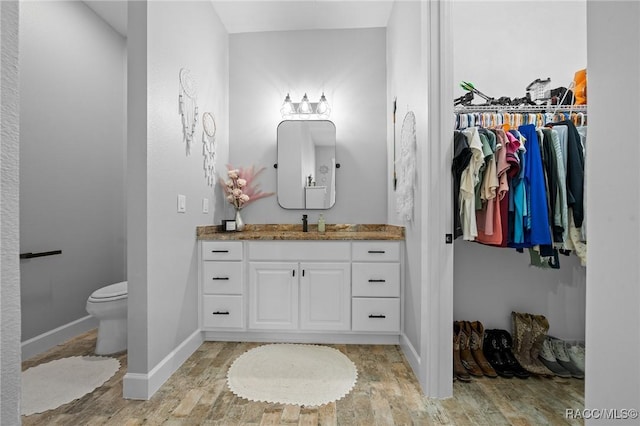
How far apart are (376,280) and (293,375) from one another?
0.92 metres

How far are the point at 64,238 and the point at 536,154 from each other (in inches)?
137

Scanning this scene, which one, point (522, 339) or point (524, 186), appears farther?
point (522, 339)

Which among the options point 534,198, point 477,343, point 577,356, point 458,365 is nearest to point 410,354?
point 458,365

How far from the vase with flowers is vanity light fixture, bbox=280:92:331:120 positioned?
616mm

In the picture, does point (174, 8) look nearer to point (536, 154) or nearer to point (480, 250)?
point (536, 154)

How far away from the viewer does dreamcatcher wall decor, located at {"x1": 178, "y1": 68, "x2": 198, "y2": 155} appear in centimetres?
215

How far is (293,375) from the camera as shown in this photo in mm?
1950

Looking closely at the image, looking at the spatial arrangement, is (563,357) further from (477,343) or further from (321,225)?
(321,225)

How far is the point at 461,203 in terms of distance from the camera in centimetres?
179

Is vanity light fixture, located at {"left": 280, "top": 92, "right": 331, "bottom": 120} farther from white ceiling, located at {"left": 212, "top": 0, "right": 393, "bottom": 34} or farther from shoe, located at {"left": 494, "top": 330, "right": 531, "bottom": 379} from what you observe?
shoe, located at {"left": 494, "top": 330, "right": 531, "bottom": 379}

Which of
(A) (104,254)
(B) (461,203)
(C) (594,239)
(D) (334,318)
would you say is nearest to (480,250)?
(B) (461,203)

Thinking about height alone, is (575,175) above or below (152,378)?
above

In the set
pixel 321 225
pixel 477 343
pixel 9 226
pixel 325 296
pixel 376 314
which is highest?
pixel 9 226

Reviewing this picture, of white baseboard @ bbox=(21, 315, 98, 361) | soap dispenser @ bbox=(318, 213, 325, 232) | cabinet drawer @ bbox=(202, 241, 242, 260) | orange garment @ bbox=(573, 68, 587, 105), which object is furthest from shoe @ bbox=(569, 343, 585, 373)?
white baseboard @ bbox=(21, 315, 98, 361)
